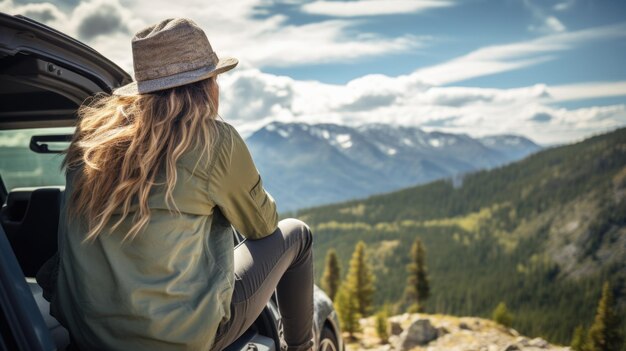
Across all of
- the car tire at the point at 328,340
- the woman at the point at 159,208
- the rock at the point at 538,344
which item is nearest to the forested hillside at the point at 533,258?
the rock at the point at 538,344

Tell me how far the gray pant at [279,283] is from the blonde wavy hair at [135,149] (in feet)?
2.14

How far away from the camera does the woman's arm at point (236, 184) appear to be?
7.79 ft

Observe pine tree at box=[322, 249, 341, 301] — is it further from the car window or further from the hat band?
the hat band

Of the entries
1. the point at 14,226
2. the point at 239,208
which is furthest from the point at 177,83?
the point at 14,226

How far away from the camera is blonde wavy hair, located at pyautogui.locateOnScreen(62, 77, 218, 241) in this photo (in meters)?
2.21

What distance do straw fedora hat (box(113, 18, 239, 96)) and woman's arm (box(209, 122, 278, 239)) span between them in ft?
1.00

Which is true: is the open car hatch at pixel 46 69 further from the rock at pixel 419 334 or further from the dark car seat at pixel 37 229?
the rock at pixel 419 334

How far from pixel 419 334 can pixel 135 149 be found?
11505 millimetres

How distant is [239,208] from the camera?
2.53 meters

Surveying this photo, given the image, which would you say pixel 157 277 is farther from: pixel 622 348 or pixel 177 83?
pixel 622 348

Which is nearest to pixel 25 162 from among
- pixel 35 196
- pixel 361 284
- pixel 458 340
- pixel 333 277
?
pixel 35 196

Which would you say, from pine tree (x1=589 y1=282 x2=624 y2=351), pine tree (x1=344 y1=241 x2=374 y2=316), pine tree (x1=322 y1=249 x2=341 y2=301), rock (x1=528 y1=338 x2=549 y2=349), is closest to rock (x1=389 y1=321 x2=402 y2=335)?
rock (x1=528 y1=338 x2=549 y2=349)

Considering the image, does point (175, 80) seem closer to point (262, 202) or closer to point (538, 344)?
point (262, 202)

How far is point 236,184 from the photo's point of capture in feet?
8.02
